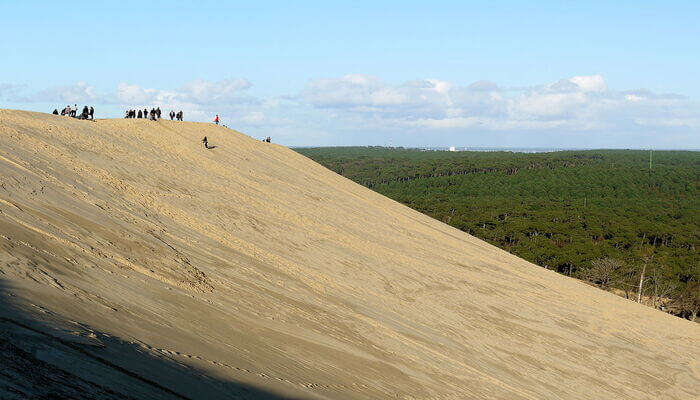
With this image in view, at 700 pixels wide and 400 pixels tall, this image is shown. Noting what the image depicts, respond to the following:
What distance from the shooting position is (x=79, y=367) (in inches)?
265

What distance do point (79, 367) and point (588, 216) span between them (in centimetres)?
7998

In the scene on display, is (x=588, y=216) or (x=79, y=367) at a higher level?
(x=79, y=367)

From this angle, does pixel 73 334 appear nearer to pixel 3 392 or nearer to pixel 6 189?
pixel 3 392

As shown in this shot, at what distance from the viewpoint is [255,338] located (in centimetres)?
1109

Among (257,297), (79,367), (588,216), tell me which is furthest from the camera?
(588,216)

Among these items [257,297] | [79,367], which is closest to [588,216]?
[257,297]

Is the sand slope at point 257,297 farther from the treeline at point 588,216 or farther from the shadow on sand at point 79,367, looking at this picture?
the treeline at point 588,216

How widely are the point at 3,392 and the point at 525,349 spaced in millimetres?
15256

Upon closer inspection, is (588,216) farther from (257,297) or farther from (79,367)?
(79,367)

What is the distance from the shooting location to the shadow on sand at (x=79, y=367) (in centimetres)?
608

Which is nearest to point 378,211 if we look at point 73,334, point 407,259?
point 407,259

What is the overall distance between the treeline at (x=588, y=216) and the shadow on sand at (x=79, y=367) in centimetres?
4204

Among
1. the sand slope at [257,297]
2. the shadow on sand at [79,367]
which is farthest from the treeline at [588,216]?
the shadow on sand at [79,367]

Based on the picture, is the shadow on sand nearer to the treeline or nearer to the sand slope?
the sand slope
